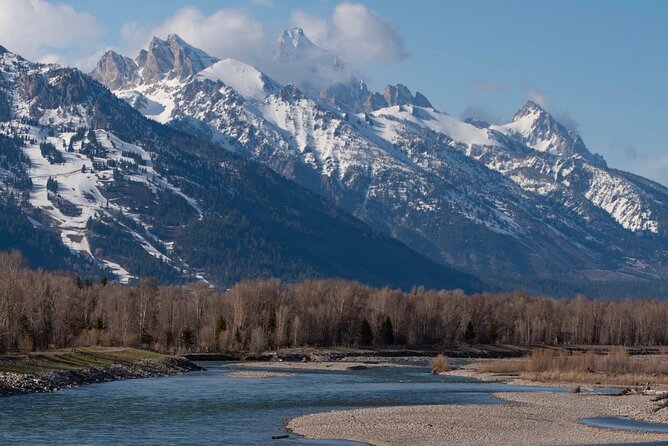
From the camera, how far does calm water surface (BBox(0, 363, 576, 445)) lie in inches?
3098

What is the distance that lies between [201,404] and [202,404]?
0.10m

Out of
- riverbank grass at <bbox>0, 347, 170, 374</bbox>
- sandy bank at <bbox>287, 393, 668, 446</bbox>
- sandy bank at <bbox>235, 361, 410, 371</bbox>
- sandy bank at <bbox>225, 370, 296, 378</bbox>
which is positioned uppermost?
riverbank grass at <bbox>0, 347, 170, 374</bbox>

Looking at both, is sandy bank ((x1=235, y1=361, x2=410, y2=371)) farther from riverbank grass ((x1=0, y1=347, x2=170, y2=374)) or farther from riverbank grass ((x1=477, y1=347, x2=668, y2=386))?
riverbank grass ((x1=0, y1=347, x2=170, y2=374))

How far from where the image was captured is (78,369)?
122 metres

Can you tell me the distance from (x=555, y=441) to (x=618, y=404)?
29519 millimetres

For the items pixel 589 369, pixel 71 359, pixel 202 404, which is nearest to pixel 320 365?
pixel 589 369

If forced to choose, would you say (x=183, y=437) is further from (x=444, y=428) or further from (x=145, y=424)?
(x=444, y=428)

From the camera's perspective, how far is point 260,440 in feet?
257

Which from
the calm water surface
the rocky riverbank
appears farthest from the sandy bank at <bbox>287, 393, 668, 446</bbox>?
the rocky riverbank

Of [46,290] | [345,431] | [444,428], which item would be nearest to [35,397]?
[345,431]

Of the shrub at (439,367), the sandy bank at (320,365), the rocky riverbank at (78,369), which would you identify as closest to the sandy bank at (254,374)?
the rocky riverbank at (78,369)

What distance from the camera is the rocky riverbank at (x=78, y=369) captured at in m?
105

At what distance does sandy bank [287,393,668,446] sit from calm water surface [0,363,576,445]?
3.97 m

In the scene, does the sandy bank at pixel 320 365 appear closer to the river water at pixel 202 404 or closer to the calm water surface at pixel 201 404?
the river water at pixel 202 404
